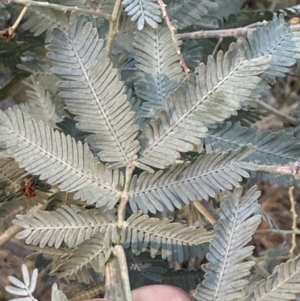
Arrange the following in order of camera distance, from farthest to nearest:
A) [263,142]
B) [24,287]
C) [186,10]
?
[186,10] → [263,142] → [24,287]

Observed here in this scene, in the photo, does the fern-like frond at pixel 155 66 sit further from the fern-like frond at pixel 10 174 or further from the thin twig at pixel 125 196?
the fern-like frond at pixel 10 174

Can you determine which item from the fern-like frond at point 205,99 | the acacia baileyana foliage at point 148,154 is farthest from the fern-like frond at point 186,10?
the fern-like frond at point 205,99

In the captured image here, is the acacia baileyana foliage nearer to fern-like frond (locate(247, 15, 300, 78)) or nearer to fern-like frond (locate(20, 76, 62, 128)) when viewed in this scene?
fern-like frond (locate(247, 15, 300, 78))

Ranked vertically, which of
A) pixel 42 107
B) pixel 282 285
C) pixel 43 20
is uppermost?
pixel 43 20

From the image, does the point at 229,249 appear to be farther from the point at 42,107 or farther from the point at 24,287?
the point at 42,107

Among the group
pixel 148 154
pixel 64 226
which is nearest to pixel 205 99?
pixel 148 154

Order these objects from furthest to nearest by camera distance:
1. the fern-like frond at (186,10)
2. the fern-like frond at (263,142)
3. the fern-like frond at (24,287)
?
the fern-like frond at (186,10), the fern-like frond at (263,142), the fern-like frond at (24,287)
